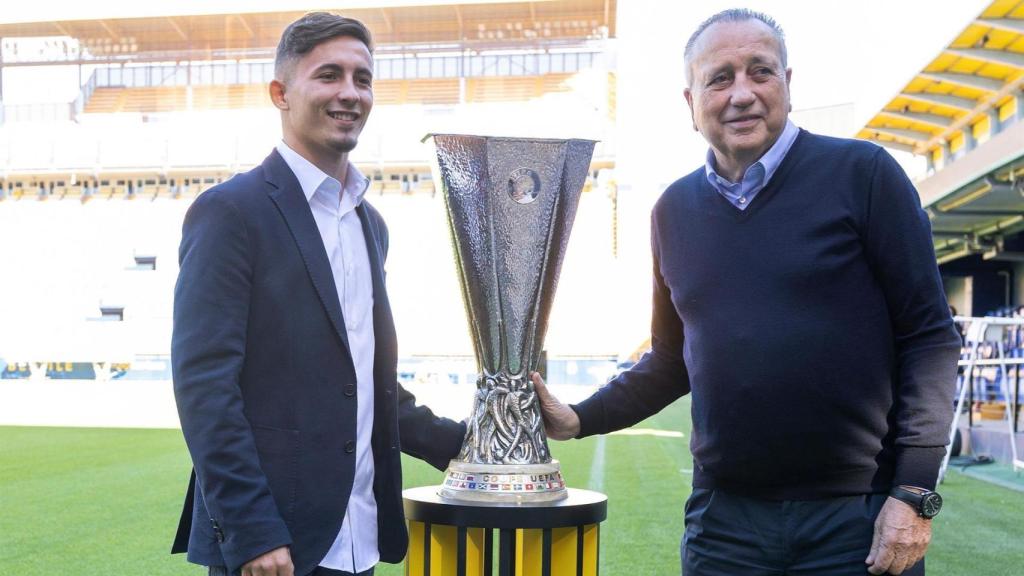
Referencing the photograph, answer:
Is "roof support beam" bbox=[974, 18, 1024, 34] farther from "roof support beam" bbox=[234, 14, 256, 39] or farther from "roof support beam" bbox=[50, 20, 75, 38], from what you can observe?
"roof support beam" bbox=[50, 20, 75, 38]

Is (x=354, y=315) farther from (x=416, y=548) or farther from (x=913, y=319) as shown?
(x=913, y=319)

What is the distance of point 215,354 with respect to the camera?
1.62 meters

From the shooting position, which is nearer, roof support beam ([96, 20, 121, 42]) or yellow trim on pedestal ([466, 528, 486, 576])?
yellow trim on pedestal ([466, 528, 486, 576])

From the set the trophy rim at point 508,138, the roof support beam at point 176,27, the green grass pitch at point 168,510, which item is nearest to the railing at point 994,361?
the green grass pitch at point 168,510

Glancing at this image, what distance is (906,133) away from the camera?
50.9ft

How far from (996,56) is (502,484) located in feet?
33.1

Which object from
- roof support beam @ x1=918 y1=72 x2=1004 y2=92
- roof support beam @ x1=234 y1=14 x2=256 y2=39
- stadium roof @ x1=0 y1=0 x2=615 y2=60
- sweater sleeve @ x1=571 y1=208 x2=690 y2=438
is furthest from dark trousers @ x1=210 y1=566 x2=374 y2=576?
roof support beam @ x1=234 y1=14 x2=256 y2=39

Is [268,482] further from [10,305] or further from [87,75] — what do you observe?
[87,75]

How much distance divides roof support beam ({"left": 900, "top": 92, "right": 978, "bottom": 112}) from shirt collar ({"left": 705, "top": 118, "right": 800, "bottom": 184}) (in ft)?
40.6

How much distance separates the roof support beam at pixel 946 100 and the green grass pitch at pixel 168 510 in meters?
5.91

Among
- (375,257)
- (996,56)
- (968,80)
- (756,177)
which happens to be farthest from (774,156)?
(968,80)

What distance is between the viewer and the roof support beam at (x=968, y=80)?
Answer: 11812mm

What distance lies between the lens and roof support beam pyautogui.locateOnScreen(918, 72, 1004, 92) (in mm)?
11812

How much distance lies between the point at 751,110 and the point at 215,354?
93cm
